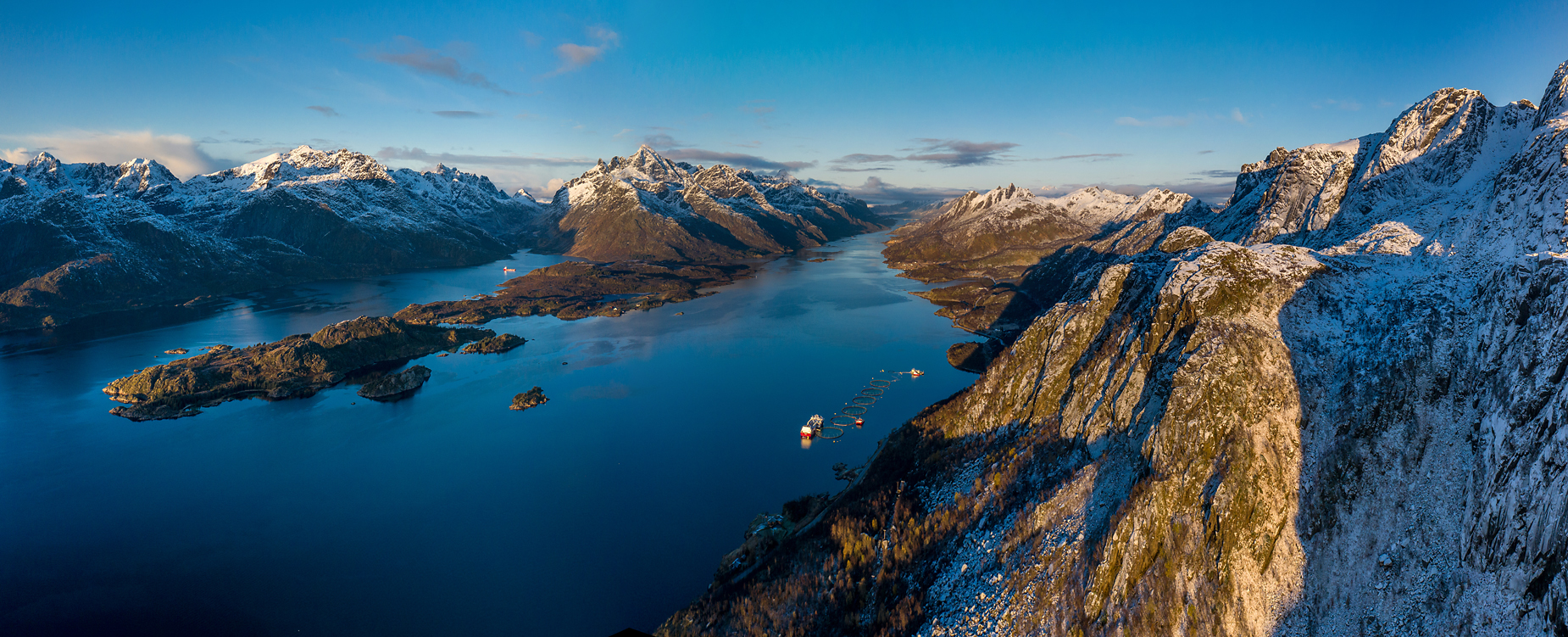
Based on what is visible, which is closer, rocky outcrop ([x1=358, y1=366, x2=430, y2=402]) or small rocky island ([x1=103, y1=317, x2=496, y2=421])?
small rocky island ([x1=103, y1=317, x2=496, y2=421])

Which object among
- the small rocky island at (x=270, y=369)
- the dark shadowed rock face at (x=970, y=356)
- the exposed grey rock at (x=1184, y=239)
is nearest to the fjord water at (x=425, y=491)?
the small rocky island at (x=270, y=369)

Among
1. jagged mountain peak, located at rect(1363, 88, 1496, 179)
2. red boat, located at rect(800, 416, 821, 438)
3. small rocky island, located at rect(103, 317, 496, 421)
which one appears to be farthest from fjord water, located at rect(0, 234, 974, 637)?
jagged mountain peak, located at rect(1363, 88, 1496, 179)

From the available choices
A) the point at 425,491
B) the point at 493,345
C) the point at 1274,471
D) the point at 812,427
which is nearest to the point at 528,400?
the point at 425,491

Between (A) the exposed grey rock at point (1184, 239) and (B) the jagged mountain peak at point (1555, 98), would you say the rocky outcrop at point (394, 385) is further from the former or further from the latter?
(B) the jagged mountain peak at point (1555, 98)

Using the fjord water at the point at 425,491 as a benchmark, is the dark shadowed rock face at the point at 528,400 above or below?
above

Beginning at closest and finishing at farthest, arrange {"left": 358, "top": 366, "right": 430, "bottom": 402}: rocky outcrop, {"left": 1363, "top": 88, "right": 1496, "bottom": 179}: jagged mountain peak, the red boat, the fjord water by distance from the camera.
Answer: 1. the fjord water
2. {"left": 1363, "top": 88, "right": 1496, "bottom": 179}: jagged mountain peak
3. the red boat
4. {"left": 358, "top": 366, "right": 430, "bottom": 402}: rocky outcrop

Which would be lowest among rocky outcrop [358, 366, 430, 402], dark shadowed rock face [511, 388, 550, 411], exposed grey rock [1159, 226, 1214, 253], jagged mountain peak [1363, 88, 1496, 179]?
dark shadowed rock face [511, 388, 550, 411]

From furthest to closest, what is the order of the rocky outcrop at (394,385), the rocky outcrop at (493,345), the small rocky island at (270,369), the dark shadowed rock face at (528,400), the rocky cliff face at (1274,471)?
the rocky outcrop at (493,345)
the rocky outcrop at (394,385)
the small rocky island at (270,369)
the dark shadowed rock face at (528,400)
the rocky cliff face at (1274,471)

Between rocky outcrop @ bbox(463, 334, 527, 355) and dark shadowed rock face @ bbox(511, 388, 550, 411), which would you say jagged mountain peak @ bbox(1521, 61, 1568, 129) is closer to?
dark shadowed rock face @ bbox(511, 388, 550, 411)
